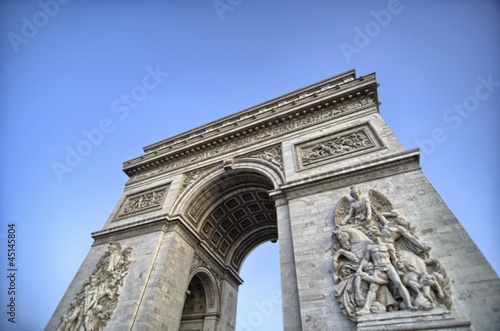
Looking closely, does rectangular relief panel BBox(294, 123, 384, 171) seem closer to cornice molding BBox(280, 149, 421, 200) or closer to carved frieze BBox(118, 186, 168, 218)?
cornice molding BBox(280, 149, 421, 200)

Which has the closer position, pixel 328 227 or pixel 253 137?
pixel 328 227

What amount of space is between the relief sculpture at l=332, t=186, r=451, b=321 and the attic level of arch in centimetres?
514

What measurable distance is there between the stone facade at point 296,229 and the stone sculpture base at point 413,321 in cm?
2

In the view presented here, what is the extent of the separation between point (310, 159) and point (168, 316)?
744 cm

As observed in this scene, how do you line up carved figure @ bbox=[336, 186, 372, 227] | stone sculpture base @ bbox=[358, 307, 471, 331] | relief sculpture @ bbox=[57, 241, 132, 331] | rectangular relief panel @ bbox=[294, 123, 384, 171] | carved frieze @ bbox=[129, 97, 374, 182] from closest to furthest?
stone sculpture base @ bbox=[358, 307, 471, 331] < carved figure @ bbox=[336, 186, 372, 227] < relief sculpture @ bbox=[57, 241, 132, 331] < rectangular relief panel @ bbox=[294, 123, 384, 171] < carved frieze @ bbox=[129, 97, 374, 182]

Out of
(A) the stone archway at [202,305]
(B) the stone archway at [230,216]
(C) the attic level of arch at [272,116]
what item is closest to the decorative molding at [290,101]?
(C) the attic level of arch at [272,116]

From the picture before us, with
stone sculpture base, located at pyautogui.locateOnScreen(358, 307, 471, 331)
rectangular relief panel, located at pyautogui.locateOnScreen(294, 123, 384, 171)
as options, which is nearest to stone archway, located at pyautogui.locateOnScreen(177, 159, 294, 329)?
rectangular relief panel, located at pyautogui.locateOnScreen(294, 123, 384, 171)

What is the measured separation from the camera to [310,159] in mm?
9438

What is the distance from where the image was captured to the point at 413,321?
4801mm

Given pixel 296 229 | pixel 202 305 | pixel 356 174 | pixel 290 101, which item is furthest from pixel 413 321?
pixel 290 101

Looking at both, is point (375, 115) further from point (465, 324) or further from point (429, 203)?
point (465, 324)

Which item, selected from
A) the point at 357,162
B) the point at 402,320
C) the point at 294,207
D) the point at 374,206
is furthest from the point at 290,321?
the point at 357,162

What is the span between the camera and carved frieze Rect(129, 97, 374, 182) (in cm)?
1052

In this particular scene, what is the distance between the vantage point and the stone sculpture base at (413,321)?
4.56m
